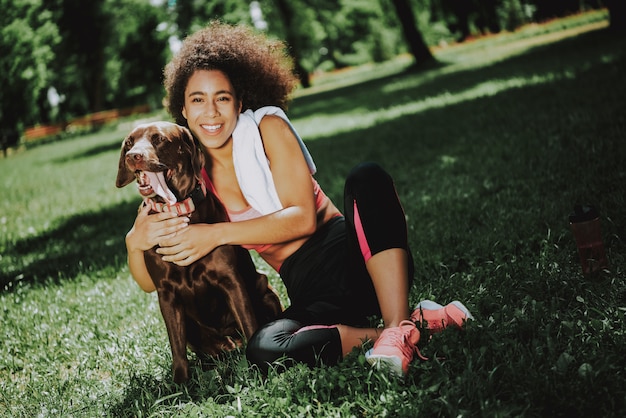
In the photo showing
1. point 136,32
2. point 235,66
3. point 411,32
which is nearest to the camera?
point 235,66

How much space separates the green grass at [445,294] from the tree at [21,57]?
1643cm

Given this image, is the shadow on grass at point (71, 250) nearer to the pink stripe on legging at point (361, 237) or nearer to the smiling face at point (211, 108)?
the smiling face at point (211, 108)

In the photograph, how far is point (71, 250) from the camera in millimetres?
5793

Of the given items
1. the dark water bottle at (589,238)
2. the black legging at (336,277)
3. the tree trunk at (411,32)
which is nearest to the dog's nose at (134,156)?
the black legging at (336,277)

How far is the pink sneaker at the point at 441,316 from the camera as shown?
2.54 metres

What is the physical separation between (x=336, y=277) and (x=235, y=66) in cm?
131

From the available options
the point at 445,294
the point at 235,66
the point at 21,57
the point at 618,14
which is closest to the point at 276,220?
the point at 235,66

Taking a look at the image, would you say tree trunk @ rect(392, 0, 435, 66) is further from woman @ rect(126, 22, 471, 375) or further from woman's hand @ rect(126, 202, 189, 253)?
woman's hand @ rect(126, 202, 189, 253)

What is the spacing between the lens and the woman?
2.48m

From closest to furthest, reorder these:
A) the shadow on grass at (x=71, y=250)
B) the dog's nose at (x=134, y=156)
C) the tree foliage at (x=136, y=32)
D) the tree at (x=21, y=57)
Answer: the dog's nose at (x=134, y=156) < the shadow on grass at (x=71, y=250) < the tree at (x=21, y=57) < the tree foliage at (x=136, y=32)

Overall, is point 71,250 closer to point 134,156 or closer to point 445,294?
point 134,156

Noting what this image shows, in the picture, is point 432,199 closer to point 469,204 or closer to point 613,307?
point 469,204

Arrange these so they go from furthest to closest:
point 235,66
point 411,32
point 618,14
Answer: point 411,32 < point 618,14 < point 235,66

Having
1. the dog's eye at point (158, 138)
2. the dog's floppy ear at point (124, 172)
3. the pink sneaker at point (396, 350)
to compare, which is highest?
the dog's eye at point (158, 138)
